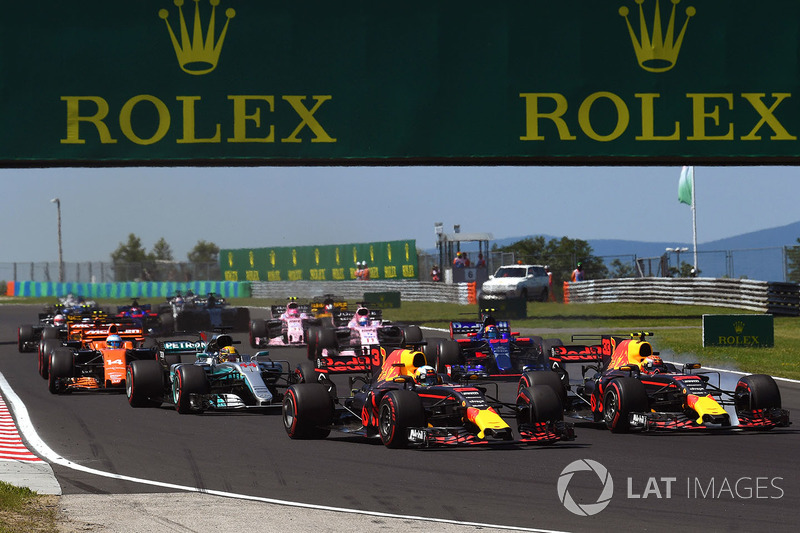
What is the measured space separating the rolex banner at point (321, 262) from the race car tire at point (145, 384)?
44.5 metres

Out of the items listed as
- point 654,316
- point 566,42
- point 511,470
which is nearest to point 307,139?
point 566,42

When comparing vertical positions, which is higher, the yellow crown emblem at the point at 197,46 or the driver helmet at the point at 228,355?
the yellow crown emblem at the point at 197,46

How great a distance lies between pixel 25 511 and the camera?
31.9 feet

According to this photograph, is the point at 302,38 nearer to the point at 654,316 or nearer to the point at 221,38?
the point at 221,38

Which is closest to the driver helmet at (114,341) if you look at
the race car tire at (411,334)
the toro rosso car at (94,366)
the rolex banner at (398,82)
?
the toro rosso car at (94,366)

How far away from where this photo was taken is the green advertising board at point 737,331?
27125mm

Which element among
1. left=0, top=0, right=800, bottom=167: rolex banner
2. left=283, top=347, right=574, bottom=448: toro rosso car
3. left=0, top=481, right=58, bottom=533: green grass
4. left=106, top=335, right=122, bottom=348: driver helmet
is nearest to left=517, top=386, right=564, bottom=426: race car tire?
left=283, top=347, right=574, bottom=448: toro rosso car

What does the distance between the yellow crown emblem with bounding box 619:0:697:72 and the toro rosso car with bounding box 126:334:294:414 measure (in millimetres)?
7041

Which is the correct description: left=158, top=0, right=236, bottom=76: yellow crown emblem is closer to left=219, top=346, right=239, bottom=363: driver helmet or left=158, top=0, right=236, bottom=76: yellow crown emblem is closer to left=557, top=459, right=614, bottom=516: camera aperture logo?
left=557, top=459, right=614, bottom=516: camera aperture logo

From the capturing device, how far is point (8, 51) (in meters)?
12.3

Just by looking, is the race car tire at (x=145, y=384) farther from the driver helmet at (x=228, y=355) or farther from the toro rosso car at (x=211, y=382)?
the driver helmet at (x=228, y=355)

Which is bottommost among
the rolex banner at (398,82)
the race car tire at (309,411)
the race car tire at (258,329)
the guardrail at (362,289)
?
the race car tire at (309,411)

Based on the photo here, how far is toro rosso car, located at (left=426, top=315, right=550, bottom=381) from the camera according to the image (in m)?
20.0

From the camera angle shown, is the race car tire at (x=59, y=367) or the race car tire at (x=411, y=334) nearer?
the race car tire at (x=59, y=367)
